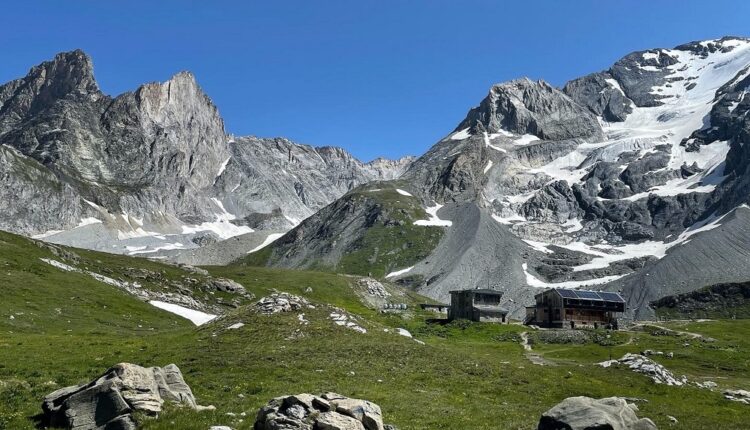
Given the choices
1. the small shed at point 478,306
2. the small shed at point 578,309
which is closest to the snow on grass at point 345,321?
the small shed at point 478,306

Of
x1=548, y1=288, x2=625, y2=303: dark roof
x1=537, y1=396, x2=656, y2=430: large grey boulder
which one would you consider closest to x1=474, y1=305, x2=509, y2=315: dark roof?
x1=548, y1=288, x2=625, y2=303: dark roof

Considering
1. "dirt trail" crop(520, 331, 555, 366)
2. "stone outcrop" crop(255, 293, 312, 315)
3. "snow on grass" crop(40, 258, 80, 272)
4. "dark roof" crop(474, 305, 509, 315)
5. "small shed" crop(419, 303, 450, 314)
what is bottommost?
"dirt trail" crop(520, 331, 555, 366)

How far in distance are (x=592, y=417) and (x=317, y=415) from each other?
33.8 feet

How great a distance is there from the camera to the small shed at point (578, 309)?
130 meters

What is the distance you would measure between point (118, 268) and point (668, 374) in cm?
9575

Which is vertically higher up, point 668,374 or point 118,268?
point 118,268

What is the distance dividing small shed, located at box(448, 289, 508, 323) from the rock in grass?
4316 inches

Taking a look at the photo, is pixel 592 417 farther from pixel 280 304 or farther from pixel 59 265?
pixel 59 265

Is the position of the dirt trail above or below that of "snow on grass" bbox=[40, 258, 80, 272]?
below

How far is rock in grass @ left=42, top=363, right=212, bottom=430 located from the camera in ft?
65.9

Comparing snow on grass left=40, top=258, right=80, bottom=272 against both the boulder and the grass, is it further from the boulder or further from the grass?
the boulder

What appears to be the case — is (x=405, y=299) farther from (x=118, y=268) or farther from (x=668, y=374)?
(x=668, y=374)

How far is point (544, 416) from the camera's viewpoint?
22312 millimetres

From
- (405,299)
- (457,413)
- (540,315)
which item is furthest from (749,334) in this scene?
(457,413)
